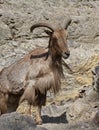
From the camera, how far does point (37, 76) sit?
14.7m

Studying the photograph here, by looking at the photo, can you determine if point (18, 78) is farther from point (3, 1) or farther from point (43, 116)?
point (3, 1)

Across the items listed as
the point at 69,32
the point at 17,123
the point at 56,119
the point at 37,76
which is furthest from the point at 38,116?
the point at 69,32

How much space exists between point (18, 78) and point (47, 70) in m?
0.95

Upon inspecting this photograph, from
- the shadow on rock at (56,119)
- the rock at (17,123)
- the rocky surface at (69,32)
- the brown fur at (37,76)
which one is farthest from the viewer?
the rocky surface at (69,32)

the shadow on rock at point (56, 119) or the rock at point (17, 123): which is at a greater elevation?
the rock at point (17, 123)

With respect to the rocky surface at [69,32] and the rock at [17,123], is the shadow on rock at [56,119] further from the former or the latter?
the rock at [17,123]

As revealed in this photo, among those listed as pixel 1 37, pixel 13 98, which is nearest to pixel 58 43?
pixel 13 98

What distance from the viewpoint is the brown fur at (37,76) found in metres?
14.6

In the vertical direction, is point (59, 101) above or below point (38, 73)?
below

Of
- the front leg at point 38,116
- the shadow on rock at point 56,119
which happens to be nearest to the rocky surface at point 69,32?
the shadow on rock at point 56,119

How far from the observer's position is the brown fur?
14.6 metres

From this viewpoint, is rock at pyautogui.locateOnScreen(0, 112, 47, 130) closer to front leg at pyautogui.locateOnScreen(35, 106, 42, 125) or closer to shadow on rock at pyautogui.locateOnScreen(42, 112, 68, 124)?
front leg at pyautogui.locateOnScreen(35, 106, 42, 125)

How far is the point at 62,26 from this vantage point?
1494cm

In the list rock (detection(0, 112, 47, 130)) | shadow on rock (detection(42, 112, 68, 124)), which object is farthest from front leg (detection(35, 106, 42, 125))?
rock (detection(0, 112, 47, 130))
